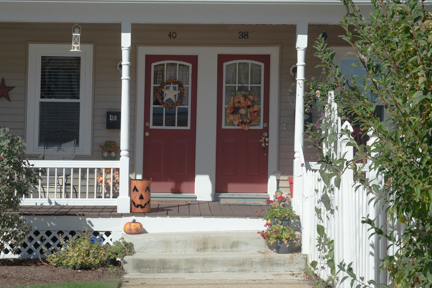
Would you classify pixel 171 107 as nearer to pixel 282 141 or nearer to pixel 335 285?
pixel 282 141

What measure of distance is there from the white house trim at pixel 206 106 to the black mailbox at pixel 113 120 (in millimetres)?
294

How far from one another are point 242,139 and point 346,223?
3.66 m

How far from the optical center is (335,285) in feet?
12.8

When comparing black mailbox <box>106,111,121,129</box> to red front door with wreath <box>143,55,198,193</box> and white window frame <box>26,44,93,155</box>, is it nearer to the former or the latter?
white window frame <box>26,44,93,155</box>

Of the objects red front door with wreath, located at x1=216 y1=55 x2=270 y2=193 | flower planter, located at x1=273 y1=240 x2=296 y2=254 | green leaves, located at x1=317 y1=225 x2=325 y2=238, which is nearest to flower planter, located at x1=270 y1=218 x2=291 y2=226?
flower planter, located at x1=273 y1=240 x2=296 y2=254

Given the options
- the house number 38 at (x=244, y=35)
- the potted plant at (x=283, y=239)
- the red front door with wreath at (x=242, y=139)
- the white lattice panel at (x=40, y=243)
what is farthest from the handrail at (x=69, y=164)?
the house number 38 at (x=244, y=35)

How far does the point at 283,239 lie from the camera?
5.00m

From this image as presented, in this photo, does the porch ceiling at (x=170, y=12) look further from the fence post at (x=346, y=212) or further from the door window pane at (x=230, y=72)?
the fence post at (x=346, y=212)

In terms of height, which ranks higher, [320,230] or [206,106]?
[206,106]

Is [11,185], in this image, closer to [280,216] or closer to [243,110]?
[280,216]

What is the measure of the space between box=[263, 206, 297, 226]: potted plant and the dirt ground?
1.78 meters

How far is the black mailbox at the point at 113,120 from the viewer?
707cm

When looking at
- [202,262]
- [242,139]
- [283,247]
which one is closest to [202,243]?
[202,262]

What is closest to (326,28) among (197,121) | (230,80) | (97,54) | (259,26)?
(259,26)
